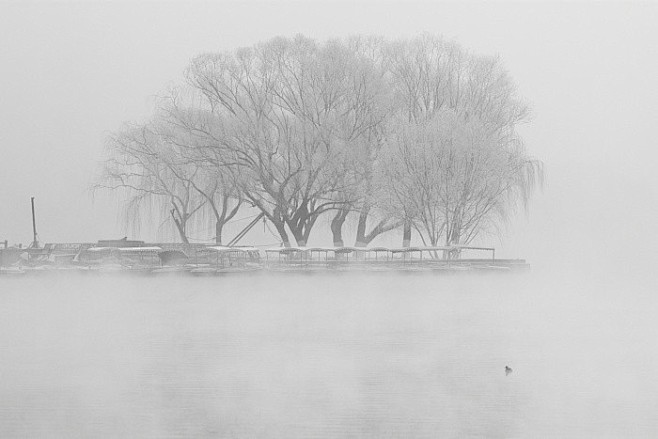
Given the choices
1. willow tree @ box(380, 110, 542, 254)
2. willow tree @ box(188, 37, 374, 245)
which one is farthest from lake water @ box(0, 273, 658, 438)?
willow tree @ box(188, 37, 374, 245)

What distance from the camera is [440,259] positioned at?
131 ft

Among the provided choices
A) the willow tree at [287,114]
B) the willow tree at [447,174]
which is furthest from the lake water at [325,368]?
the willow tree at [287,114]

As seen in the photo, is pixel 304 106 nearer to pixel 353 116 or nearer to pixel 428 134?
pixel 353 116

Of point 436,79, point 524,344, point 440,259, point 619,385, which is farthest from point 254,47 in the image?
point 619,385

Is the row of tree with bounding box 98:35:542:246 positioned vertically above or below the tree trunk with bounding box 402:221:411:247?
above

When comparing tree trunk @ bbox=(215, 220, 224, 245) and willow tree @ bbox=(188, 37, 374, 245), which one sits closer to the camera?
willow tree @ bbox=(188, 37, 374, 245)

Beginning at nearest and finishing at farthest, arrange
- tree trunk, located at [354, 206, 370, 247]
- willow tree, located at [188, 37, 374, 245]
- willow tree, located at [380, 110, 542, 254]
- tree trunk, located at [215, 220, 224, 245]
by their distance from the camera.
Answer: willow tree, located at [380, 110, 542, 254] < willow tree, located at [188, 37, 374, 245] < tree trunk, located at [354, 206, 370, 247] < tree trunk, located at [215, 220, 224, 245]

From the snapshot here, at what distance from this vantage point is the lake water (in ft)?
30.7

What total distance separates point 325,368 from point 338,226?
34.7 meters

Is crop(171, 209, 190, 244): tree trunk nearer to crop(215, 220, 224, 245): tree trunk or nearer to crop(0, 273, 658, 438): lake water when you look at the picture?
crop(215, 220, 224, 245): tree trunk

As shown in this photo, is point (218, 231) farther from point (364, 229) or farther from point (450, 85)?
point (450, 85)

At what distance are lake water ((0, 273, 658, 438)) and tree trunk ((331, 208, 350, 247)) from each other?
22.6 meters

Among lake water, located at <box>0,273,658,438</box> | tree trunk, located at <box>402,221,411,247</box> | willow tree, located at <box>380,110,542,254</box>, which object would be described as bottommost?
lake water, located at <box>0,273,658,438</box>

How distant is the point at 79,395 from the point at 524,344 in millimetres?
7045
